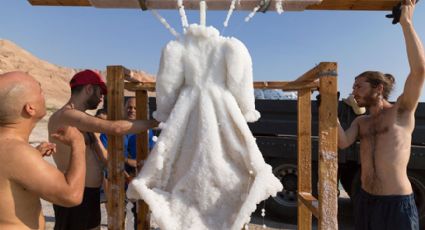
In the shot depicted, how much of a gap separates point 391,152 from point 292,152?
2.79m

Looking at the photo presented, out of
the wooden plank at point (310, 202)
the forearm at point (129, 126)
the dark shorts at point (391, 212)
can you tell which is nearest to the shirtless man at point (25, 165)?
the forearm at point (129, 126)

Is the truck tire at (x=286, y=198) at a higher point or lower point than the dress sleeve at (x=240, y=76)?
lower

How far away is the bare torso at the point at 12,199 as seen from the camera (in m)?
1.52

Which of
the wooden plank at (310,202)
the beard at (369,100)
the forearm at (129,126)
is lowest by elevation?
the wooden plank at (310,202)

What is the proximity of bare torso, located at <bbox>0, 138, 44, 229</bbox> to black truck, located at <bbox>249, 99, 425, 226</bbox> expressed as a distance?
13.7 ft

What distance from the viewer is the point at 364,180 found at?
9.18 ft

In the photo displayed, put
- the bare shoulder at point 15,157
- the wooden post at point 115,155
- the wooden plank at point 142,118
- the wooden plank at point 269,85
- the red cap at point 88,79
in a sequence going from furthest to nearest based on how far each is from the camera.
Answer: the red cap at point 88,79
the wooden plank at point 142,118
the wooden plank at point 269,85
the wooden post at point 115,155
the bare shoulder at point 15,157

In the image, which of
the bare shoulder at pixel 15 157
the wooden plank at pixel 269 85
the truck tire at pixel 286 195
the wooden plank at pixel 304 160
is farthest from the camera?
the truck tire at pixel 286 195

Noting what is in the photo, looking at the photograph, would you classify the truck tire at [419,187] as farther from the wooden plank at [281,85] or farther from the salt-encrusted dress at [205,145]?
the salt-encrusted dress at [205,145]

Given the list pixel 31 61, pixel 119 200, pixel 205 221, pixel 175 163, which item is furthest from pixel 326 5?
pixel 31 61

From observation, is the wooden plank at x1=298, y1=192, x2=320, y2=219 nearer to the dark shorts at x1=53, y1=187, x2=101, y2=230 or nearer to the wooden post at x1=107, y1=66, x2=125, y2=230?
the wooden post at x1=107, y1=66, x2=125, y2=230

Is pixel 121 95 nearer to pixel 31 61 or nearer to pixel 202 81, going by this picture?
pixel 202 81

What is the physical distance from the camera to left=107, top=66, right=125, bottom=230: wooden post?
183cm

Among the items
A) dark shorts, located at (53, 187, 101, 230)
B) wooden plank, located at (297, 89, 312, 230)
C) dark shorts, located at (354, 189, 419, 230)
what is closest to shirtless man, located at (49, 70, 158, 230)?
dark shorts, located at (53, 187, 101, 230)
